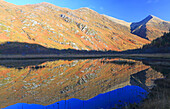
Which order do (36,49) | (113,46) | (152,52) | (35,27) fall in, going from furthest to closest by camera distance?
(113,46) → (35,27) → (36,49) → (152,52)

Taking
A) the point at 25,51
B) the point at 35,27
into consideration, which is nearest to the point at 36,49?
the point at 25,51

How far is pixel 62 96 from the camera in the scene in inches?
513

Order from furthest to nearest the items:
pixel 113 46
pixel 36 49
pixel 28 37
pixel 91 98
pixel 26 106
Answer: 1. pixel 113 46
2. pixel 28 37
3. pixel 36 49
4. pixel 91 98
5. pixel 26 106

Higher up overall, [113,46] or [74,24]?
[74,24]

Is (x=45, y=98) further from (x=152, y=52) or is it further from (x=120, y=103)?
(x=152, y=52)

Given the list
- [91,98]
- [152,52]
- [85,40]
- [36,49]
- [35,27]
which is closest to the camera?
[91,98]

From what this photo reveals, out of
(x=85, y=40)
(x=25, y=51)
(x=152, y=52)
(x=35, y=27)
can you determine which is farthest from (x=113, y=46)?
(x=25, y=51)

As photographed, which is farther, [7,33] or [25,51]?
[7,33]

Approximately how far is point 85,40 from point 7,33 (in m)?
93.9

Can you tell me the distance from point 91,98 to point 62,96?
345cm

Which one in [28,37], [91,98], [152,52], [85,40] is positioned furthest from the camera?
[85,40]

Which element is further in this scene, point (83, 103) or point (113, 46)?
point (113, 46)

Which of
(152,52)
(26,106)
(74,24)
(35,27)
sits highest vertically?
(74,24)

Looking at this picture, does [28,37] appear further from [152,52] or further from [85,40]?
[152,52]
